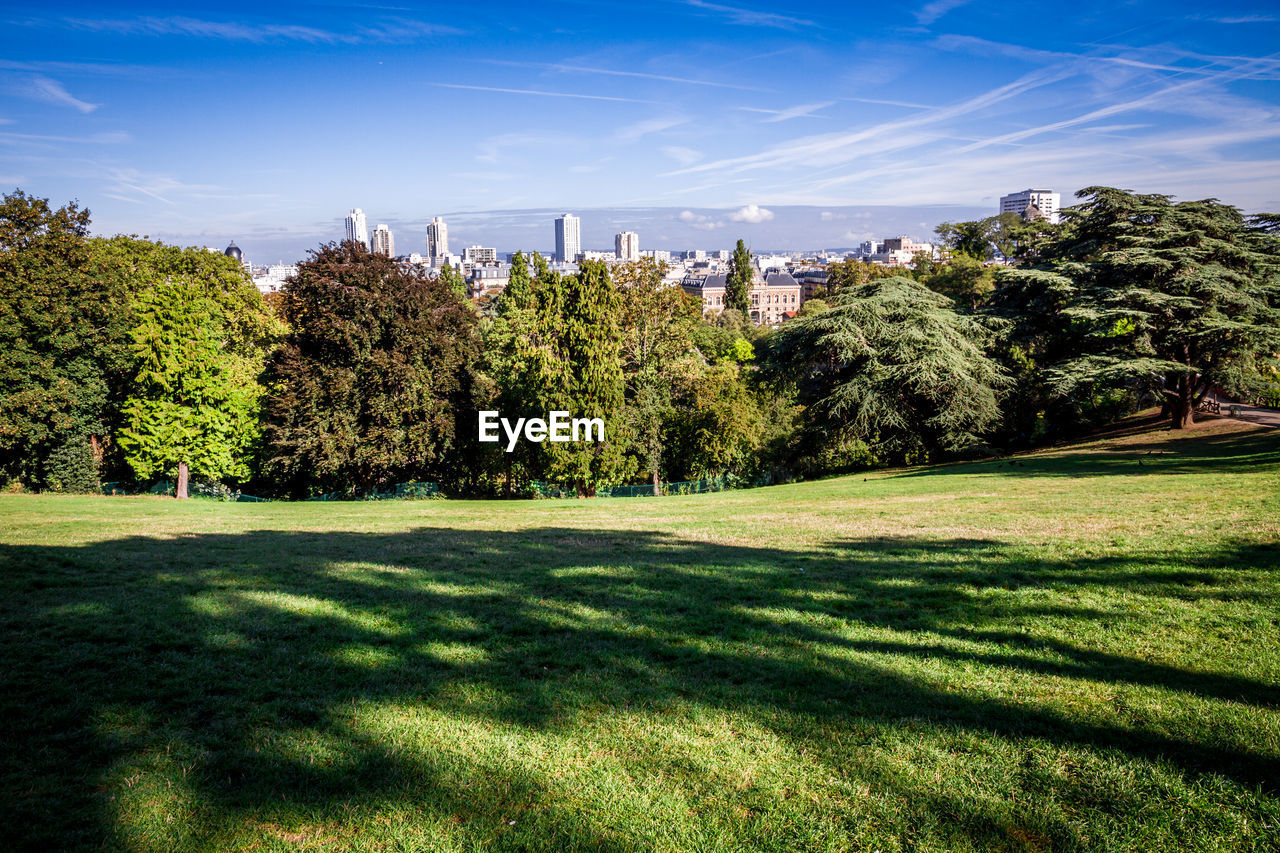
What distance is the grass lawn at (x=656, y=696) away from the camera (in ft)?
13.7

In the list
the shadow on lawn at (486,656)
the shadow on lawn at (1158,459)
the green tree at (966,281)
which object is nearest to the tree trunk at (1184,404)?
the shadow on lawn at (1158,459)

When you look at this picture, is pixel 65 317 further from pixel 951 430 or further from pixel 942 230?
pixel 942 230

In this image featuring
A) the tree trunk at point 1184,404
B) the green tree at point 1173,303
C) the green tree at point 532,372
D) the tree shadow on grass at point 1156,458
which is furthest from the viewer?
the green tree at point 532,372

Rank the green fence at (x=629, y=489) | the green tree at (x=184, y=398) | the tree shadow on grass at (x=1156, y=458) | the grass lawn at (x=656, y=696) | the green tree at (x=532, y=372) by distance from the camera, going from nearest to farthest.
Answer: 1. the grass lawn at (x=656, y=696)
2. the tree shadow on grass at (x=1156, y=458)
3. the green tree at (x=532, y=372)
4. the green tree at (x=184, y=398)
5. the green fence at (x=629, y=489)

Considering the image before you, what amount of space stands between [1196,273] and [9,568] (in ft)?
114

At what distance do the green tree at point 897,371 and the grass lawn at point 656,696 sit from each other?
18.3 meters

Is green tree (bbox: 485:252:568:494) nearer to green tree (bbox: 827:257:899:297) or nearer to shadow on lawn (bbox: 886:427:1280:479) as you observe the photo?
shadow on lawn (bbox: 886:427:1280:479)

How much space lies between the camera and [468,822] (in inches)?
164

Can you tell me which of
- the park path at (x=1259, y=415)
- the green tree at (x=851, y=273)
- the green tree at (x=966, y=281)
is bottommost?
the park path at (x=1259, y=415)

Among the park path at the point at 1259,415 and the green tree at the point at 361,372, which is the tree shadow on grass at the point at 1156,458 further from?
the green tree at the point at 361,372

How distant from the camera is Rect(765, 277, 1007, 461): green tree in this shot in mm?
29312

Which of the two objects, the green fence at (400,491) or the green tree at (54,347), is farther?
the green fence at (400,491)

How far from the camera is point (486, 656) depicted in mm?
6750

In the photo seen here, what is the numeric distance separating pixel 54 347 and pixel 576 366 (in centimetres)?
2383
